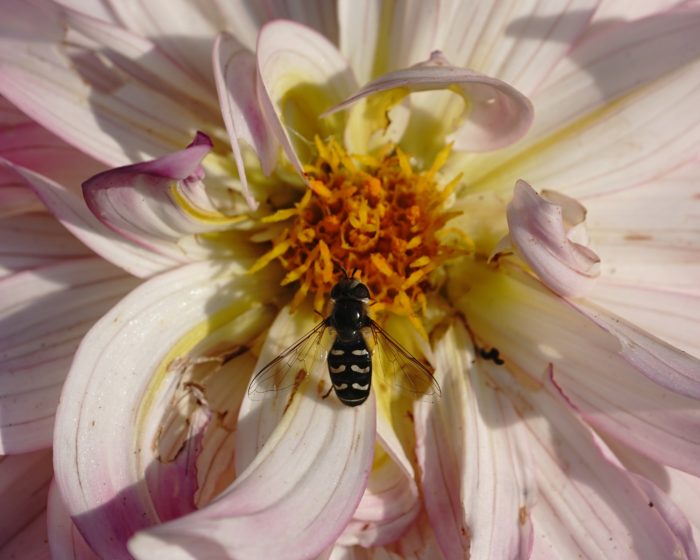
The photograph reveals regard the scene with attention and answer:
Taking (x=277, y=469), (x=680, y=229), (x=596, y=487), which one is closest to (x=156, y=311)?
(x=277, y=469)

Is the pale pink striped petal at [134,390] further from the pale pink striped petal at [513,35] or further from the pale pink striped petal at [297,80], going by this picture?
the pale pink striped petal at [513,35]

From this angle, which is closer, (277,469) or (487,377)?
(277,469)

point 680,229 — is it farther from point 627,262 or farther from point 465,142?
point 465,142

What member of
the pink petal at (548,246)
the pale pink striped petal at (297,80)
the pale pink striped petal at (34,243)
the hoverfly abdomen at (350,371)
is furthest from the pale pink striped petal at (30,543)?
the pink petal at (548,246)

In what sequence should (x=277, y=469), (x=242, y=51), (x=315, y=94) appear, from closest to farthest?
(x=277, y=469) → (x=242, y=51) → (x=315, y=94)

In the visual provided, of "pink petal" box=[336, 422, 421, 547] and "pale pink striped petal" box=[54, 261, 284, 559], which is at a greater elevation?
"pale pink striped petal" box=[54, 261, 284, 559]

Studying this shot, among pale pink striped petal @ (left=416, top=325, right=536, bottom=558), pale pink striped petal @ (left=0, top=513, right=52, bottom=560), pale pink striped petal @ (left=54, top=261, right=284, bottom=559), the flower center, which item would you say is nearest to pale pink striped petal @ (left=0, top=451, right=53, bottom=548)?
pale pink striped petal @ (left=0, top=513, right=52, bottom=560)

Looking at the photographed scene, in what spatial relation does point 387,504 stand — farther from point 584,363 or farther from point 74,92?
point 74,92

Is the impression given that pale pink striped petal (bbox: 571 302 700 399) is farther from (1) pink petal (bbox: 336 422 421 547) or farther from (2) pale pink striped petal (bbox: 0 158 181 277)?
(2) pale pink striped petal (bbox: 0 158 181 277)
